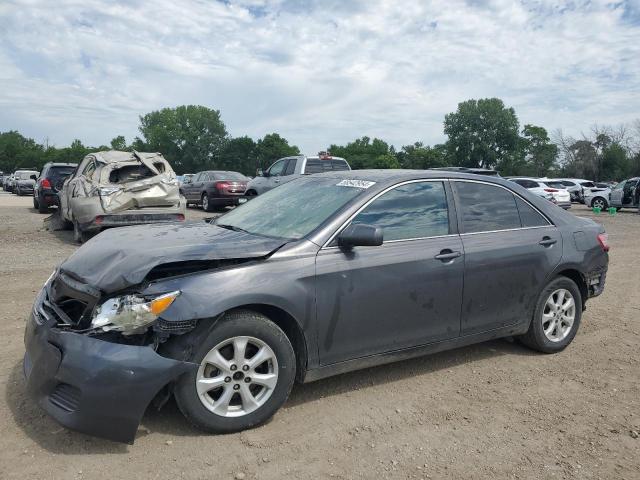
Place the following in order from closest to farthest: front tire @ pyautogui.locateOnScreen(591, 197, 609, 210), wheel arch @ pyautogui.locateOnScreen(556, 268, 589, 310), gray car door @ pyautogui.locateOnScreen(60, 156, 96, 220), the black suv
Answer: wheel arch @ pyautogui.locateOnScreen(556, 268, 589, 310) → gray car door @ pyautogui.locateOnScreen(60, 156, 96, 220) → the black suv → front tire @ pyautogui.locateOnScreen(591, 197, 609, 210)

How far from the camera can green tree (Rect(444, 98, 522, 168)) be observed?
86188mm

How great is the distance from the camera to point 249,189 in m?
16.6

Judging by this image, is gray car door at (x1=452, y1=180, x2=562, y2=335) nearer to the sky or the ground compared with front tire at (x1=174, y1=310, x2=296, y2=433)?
nearer to the sky

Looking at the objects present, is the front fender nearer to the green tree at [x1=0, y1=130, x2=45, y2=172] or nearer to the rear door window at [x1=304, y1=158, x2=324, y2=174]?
the rear door window at [x1=304, y1=158, x2=324, y2=174]

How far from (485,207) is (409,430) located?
2.04m

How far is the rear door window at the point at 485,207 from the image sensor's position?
438 cm

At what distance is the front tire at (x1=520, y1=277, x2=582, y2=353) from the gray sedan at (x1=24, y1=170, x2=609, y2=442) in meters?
0.01

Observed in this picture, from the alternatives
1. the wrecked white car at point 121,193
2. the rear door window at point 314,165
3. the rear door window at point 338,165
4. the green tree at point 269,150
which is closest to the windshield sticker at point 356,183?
the wrecked white car at point 121,193

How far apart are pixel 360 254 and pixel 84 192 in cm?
809

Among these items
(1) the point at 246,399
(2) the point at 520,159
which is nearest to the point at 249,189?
(1) the point at 246,399

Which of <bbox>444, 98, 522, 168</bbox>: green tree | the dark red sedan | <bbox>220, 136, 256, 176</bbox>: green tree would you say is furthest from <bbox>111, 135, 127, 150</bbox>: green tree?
the dark red sedan

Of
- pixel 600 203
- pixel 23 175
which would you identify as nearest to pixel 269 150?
pixel 23 175

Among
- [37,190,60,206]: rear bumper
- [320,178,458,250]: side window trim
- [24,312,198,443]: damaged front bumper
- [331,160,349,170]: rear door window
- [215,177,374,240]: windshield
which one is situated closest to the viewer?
[24,312,198,443]: damaged front bumper

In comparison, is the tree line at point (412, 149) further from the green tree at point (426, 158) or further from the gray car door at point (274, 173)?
the gray car door at point (274, 173)
